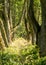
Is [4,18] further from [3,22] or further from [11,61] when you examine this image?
[11,61]

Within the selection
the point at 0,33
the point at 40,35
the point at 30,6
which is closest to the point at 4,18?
the point at 0,33

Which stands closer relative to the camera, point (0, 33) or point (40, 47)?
point (40, 47)

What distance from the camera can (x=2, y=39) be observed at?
13.6 meters

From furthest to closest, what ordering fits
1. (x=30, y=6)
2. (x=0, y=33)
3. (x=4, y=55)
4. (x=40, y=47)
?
(x=0, y=33) < (x=30, y=6) < (x=40, y=47) < (x=4, y=55)

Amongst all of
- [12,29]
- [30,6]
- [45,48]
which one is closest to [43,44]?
[45,48]

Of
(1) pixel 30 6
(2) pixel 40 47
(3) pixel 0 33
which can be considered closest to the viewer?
(2) pixel 40 47

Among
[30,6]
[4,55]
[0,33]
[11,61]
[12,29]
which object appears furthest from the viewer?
[12,29]

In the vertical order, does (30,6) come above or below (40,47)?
above

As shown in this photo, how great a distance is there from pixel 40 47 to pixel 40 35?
0.46 meters

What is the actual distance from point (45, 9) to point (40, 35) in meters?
1.14

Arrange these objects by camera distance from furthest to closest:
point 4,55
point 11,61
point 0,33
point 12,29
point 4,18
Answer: point 12,29, point 4,18, point 0,33, point 4,55, point 11,61

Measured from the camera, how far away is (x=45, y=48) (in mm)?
9766

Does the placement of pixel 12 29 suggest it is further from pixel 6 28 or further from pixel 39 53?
pixel 39 53

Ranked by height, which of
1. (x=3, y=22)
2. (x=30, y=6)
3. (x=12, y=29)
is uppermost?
(x=30, y=6)
